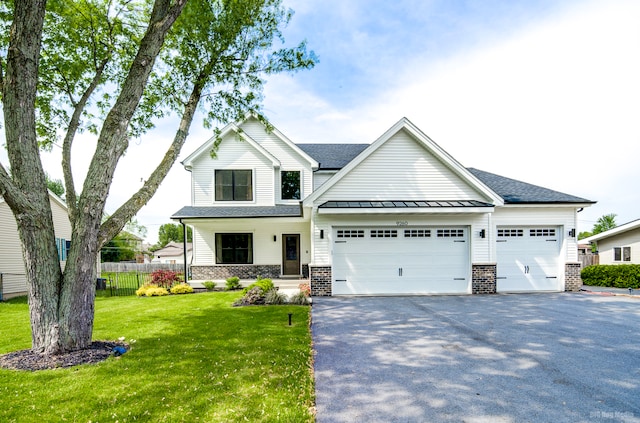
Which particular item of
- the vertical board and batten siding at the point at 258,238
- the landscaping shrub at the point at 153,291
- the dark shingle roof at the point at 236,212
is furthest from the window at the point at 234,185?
the landscaping shrub at the point at 153,291

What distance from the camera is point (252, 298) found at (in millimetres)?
10203

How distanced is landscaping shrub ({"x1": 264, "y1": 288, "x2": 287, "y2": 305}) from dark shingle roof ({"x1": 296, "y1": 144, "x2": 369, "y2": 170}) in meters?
8.16

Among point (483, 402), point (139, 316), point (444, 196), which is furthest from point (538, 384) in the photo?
point (139, 316)

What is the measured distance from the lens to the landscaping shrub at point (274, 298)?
398 inches

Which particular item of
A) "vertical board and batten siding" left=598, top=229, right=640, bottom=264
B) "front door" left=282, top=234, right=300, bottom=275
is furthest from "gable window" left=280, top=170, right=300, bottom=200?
"vertical board and batten siding" left=598, top=229, right=640, bottom=264

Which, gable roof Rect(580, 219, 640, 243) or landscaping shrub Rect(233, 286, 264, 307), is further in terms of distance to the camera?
gable roof Rect(580, 219, 640, 243)

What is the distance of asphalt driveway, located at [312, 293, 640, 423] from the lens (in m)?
3.79

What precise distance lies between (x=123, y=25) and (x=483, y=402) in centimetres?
1156

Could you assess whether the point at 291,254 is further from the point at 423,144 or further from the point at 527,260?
the point at 527,260

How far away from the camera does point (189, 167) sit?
1611 centimetres

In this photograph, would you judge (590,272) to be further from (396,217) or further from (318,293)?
(318,293)

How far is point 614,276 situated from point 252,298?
17063mm

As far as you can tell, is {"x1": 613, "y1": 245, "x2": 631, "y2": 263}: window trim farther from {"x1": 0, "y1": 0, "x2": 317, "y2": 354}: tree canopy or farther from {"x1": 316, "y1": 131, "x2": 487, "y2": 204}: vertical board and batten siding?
{"x1": 0, "y1": 0, "x2": 317, "y2": 354}: tree canopy

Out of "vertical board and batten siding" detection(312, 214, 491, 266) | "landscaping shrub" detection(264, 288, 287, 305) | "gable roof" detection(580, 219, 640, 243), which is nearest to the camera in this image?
"landscaping shrub" detection(264, 288, 287, 305)
